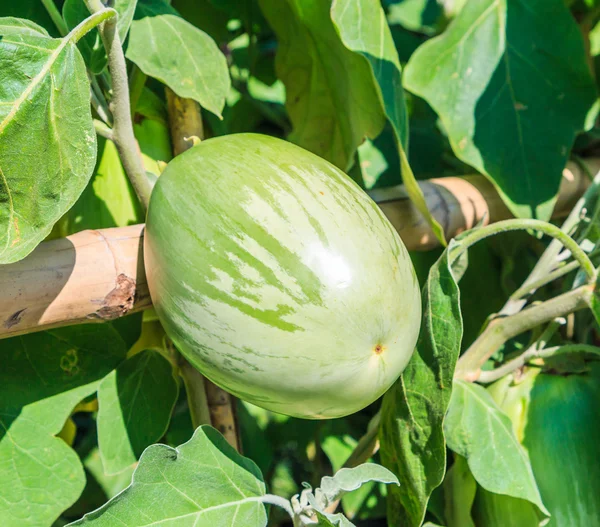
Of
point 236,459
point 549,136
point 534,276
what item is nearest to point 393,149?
point 549,136

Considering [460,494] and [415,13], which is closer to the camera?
[460,494]

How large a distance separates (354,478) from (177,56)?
1.40 ft

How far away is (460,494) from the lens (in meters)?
0.72

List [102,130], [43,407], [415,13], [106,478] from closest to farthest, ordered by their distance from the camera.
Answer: [102,130], [43,407], [106,478], [415,13]

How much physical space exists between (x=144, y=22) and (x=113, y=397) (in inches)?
14.5

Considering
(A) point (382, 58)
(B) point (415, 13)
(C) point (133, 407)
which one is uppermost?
(A) point (382, 58)

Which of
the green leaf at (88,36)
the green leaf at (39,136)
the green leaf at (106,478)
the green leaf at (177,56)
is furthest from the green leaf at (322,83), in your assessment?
the green leaf at (106,478)

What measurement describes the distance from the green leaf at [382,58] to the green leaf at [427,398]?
12 cm

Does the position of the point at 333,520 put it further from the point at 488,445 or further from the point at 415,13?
the point at 415,13

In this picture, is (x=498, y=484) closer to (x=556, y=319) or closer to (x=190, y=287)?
(x=556, y=319)

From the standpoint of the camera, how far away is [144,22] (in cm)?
67

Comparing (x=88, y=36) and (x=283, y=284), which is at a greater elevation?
(x=88, y=36)

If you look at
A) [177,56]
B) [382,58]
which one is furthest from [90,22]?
[382,58]

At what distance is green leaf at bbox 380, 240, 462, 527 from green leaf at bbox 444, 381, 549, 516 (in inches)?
2.1
